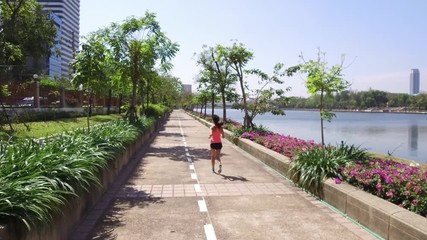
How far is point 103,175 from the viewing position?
332 inches

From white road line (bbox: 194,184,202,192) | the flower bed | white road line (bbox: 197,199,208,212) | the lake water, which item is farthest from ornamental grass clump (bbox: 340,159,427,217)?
the lake water

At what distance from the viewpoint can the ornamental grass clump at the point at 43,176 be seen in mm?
4641

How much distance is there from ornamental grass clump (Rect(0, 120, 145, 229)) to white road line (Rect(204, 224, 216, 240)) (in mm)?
2002

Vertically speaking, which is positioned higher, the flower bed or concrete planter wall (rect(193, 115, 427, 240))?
the flower bed

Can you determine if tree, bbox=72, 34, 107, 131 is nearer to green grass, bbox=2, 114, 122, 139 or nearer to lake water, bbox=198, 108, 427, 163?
green grass, bbox=2, 114, 122, 139

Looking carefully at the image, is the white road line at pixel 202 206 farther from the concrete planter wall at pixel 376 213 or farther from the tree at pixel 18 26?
the tree at pixel 18 26

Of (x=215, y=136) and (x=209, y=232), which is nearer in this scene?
(x=209, y=232)

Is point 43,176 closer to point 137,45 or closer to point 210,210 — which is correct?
point 210,210

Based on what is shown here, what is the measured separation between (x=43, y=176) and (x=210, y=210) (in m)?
2.83

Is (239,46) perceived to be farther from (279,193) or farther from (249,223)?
(249,223)

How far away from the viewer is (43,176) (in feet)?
18.7

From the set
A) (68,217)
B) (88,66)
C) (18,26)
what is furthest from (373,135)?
(68,217)

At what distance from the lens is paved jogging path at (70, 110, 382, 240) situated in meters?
5.93

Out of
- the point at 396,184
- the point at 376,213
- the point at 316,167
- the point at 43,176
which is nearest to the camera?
the point at 43,176
